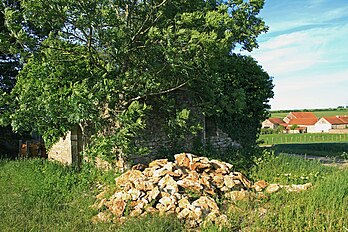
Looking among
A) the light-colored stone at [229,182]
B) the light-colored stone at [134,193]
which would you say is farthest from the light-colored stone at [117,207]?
the light-colored stone at [229,182]

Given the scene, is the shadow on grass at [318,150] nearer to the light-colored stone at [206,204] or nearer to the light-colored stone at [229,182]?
the light-colored stone at [229,182]

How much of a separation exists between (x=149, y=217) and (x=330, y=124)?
73.5m

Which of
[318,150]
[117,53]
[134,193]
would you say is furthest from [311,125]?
[134,193]

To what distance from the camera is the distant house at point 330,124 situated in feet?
233

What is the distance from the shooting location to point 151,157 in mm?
11430

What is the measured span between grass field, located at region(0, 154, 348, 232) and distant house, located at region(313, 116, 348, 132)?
221 feet

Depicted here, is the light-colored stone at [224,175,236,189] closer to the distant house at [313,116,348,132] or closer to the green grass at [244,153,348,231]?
the green grass at [244,153,348,231]

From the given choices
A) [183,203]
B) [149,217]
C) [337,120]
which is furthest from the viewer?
[337,120]

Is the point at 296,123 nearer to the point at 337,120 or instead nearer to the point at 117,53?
the point at 337,120

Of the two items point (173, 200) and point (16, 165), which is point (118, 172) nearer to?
point (173, 200)

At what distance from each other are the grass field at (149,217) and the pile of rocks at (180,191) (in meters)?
0.31

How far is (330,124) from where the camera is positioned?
233ft

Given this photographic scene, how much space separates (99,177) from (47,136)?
3.38 metres

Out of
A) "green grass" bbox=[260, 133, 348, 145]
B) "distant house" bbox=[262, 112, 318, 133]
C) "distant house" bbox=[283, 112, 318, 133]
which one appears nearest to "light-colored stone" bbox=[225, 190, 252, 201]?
"green grass" bbox=[260, 133, 348, 145]
